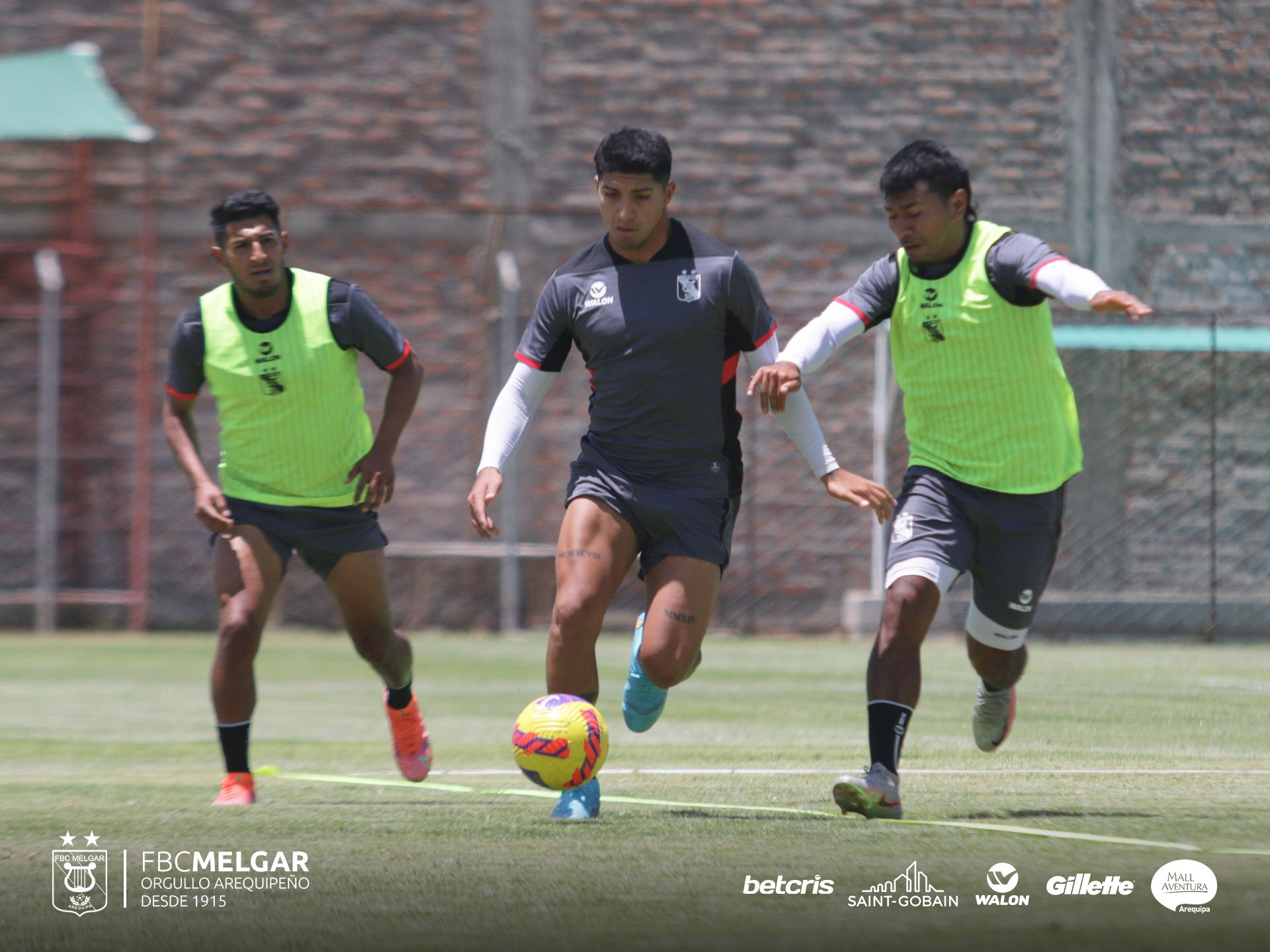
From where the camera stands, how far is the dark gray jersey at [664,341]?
6098 mm

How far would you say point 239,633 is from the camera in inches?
259

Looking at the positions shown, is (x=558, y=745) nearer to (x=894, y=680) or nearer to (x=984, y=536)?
(x=894, y=680)

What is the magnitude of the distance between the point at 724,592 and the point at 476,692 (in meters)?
6.34

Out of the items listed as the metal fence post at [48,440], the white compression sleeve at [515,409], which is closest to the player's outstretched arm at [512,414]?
the white compression sleeve at [515,409]

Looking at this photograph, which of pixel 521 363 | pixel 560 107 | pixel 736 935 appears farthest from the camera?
pixel 560 107

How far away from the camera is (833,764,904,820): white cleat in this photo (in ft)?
18.2

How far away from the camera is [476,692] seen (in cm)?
1198

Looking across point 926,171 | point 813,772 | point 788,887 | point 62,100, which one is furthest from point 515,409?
point 62,100

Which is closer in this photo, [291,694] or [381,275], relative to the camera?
[291,694]

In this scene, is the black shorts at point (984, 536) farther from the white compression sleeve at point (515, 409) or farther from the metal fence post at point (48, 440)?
the metal fence post at point (48, 440)

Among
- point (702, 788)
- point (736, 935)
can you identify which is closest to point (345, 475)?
point (702, 788)

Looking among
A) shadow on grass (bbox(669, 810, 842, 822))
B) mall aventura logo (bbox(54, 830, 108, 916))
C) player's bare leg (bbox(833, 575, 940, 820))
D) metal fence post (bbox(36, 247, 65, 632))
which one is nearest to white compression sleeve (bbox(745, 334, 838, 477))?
player's bare leg (bbox(833, 575, 940, 820))

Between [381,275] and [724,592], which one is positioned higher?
[381,275]

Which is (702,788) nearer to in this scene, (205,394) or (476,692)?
(476,692)
